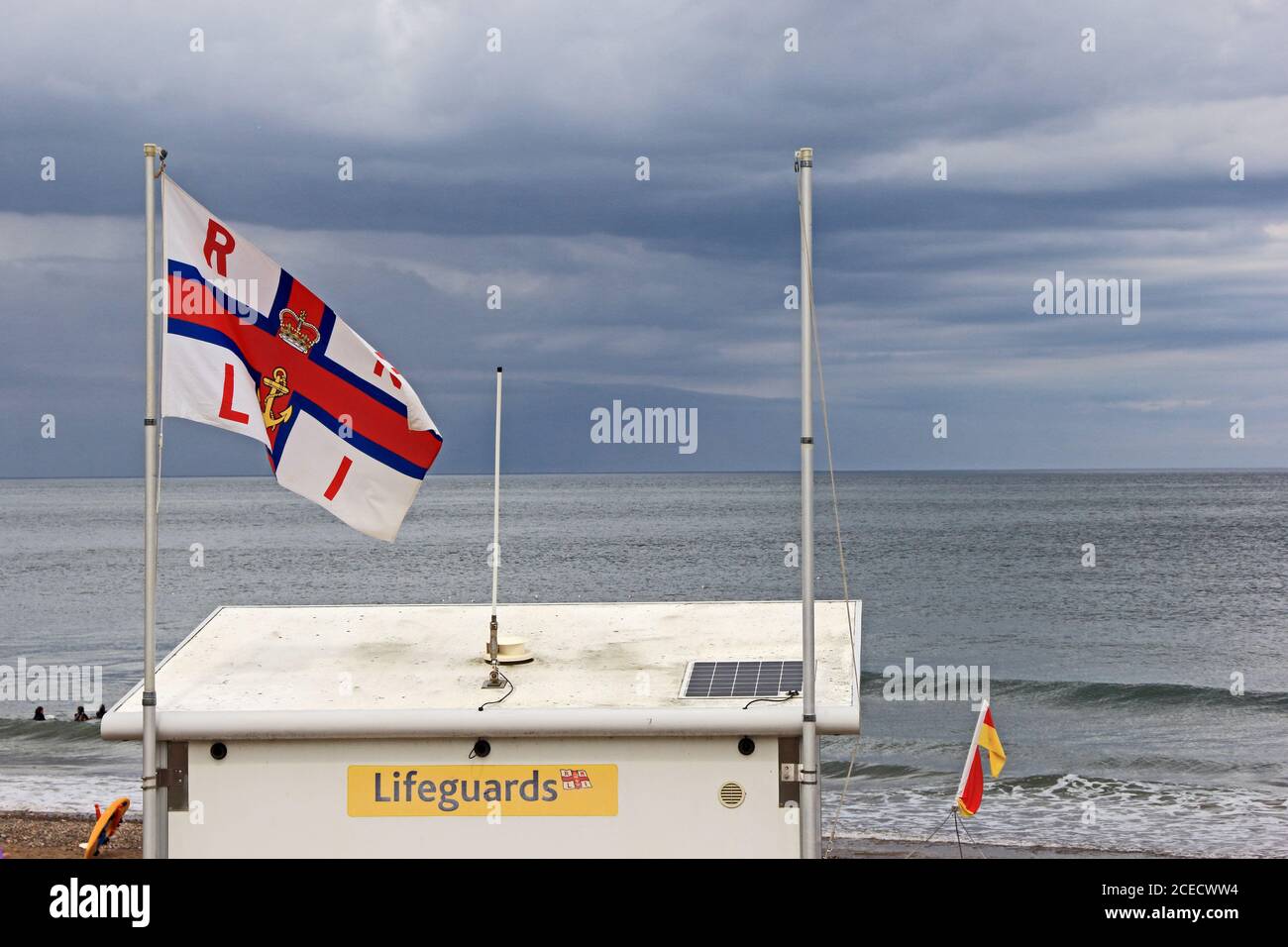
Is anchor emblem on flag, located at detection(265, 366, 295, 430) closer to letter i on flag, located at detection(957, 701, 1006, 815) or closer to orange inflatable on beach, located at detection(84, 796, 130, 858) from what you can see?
letter i on flag, located at detection(957, 701, 1006, 815)

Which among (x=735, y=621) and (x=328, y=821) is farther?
(x=735, y=621)

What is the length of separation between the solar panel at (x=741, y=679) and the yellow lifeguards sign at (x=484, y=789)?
1.06 meters

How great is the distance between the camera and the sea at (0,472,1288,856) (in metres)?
32.0

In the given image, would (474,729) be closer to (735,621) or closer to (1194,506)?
(735,621)

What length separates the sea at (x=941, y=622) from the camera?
32000 millimetres

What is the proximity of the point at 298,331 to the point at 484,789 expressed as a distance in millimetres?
4168

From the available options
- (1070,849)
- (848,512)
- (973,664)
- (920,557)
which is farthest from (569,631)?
(848,512)

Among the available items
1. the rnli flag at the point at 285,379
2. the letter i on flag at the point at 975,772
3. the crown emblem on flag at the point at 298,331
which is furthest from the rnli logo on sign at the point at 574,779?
the letter i on flag at the point at 975,772

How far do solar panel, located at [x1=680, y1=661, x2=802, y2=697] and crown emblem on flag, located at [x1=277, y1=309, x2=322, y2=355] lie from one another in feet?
14.1

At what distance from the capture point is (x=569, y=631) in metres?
13.5

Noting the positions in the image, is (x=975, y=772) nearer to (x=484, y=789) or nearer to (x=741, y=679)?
(x=741, y=679)

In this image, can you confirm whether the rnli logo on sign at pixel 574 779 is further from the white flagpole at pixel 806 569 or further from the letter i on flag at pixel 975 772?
the letter i on flag at pixel 975 772

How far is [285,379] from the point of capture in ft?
37.8

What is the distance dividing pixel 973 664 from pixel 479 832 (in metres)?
46.3
